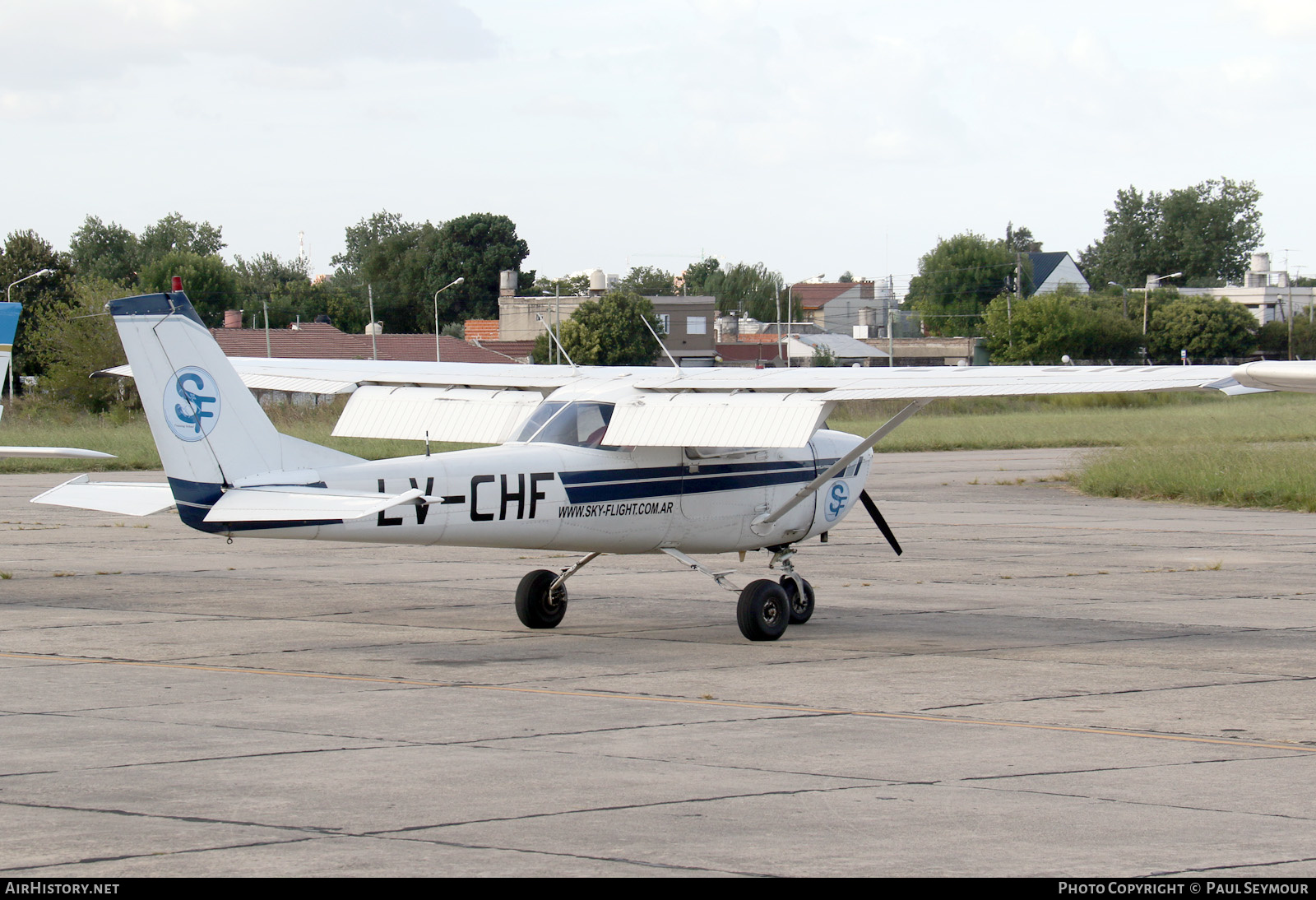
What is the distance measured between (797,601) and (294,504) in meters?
4.87

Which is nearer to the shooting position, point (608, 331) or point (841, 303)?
point (608, 331)

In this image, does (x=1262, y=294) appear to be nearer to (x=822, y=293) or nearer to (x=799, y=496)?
(x=822, y=293)

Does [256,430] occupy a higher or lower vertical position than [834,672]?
higher

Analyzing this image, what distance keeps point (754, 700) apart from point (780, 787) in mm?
2481

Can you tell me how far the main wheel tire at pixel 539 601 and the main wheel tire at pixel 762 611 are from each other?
172 cm

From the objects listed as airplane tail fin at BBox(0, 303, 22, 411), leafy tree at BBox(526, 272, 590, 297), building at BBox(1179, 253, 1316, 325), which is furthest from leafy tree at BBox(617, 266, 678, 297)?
airplane tail fin at BBox(0, 303, 22, 411)

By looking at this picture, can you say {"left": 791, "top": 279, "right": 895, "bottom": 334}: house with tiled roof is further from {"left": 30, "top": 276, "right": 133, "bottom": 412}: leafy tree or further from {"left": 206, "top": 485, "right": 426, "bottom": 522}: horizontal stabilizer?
{"left": 206, "top": 485, "right": 426, "bottom": 522}: horizontal stabilizer

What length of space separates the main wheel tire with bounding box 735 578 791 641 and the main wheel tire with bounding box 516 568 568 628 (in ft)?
5.66

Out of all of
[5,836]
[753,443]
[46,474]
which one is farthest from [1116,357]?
[5,836]

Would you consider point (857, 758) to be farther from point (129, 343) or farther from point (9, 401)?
point (9, 401)

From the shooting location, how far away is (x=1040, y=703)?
9742 millimetres

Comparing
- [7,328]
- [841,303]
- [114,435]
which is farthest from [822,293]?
[7,328]

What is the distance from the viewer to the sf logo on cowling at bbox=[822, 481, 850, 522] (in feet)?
44.1

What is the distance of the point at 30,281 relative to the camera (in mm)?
74500
